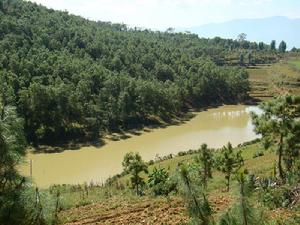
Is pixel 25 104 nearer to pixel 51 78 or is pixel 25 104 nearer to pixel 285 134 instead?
pixel 51 78

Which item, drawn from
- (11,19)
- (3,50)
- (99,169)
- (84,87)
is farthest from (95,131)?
(11,19)

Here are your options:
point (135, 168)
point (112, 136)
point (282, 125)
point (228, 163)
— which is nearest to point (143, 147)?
point (112, 136)

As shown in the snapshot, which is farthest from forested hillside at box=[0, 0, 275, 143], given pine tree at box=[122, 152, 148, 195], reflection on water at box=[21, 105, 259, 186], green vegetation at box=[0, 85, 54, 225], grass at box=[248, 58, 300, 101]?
green vegetation at box=[0, 85, 54, 225]

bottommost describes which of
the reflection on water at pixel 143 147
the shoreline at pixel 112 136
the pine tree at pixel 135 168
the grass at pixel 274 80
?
the reflection on water at pixel 143 147

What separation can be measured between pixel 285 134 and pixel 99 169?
24311mm

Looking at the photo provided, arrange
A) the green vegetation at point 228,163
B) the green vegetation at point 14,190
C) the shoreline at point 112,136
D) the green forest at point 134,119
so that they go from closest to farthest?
1. the green vegetation at point 14,190
2. the green forest at point 134,119
3. the green vegetation at point 228,163
4. the shoreline at point 112,136

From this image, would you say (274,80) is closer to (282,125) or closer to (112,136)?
(112,136)

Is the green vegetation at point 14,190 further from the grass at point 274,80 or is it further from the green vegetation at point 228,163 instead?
the grass at point 274,80

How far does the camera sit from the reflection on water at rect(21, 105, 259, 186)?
40.9 metres

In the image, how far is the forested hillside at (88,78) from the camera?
5328 centimetres

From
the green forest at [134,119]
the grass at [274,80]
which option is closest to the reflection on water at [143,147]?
the green forest at [134,119]

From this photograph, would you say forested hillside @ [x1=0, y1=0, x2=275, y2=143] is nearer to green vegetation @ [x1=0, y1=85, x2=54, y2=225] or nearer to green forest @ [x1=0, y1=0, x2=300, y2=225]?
green forest @ [x1=0, y1=0, x2=300, y2=225]

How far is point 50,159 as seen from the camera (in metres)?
45.8

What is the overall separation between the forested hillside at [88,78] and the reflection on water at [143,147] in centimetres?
465
